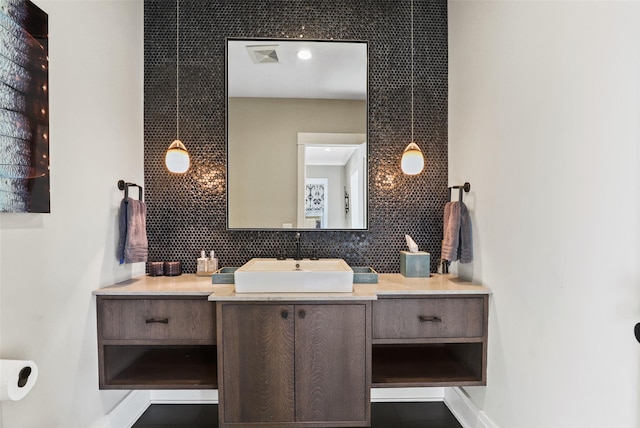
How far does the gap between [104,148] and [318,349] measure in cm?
156

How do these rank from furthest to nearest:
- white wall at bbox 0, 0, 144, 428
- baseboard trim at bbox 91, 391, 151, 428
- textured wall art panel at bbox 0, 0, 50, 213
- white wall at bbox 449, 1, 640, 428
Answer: baseboard trim at bbox 91, 391, 151, 428
white wall at bbox 0, 0, 144, 428
textured wall art panel at bbox 0, 0, 50, 213
white wall at bbox 449, 1, 640, 428

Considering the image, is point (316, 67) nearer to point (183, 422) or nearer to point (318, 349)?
point (318, 349)

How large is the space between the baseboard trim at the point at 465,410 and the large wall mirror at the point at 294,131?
1309 mm

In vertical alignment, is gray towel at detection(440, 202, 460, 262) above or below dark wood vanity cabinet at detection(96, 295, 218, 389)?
above

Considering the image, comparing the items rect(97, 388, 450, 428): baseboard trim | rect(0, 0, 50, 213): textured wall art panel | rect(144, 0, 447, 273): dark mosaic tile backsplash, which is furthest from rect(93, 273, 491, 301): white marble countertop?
rect(97, 388, 450, 428): baseboard trim

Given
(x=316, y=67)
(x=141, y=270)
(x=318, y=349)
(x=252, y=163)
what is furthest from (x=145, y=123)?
(x=318, y=349)

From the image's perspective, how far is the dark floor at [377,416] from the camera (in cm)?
195

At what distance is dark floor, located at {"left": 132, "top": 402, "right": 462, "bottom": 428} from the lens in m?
1.95

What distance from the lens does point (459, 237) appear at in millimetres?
1922

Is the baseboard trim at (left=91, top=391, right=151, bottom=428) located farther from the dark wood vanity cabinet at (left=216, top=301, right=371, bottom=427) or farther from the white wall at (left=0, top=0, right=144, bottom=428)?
the dark wood vanity cabinet at (left=216, top=301, right=371, bottom=427)

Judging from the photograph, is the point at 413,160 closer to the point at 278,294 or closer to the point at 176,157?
the point at 278,294

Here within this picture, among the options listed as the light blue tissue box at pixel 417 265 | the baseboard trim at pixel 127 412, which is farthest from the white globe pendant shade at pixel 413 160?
the baseboard trim at pixel 127 412

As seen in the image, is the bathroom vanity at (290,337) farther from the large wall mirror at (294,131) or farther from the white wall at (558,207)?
the large wall mirror at (294,131)

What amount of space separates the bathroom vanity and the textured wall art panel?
0.66 metres
